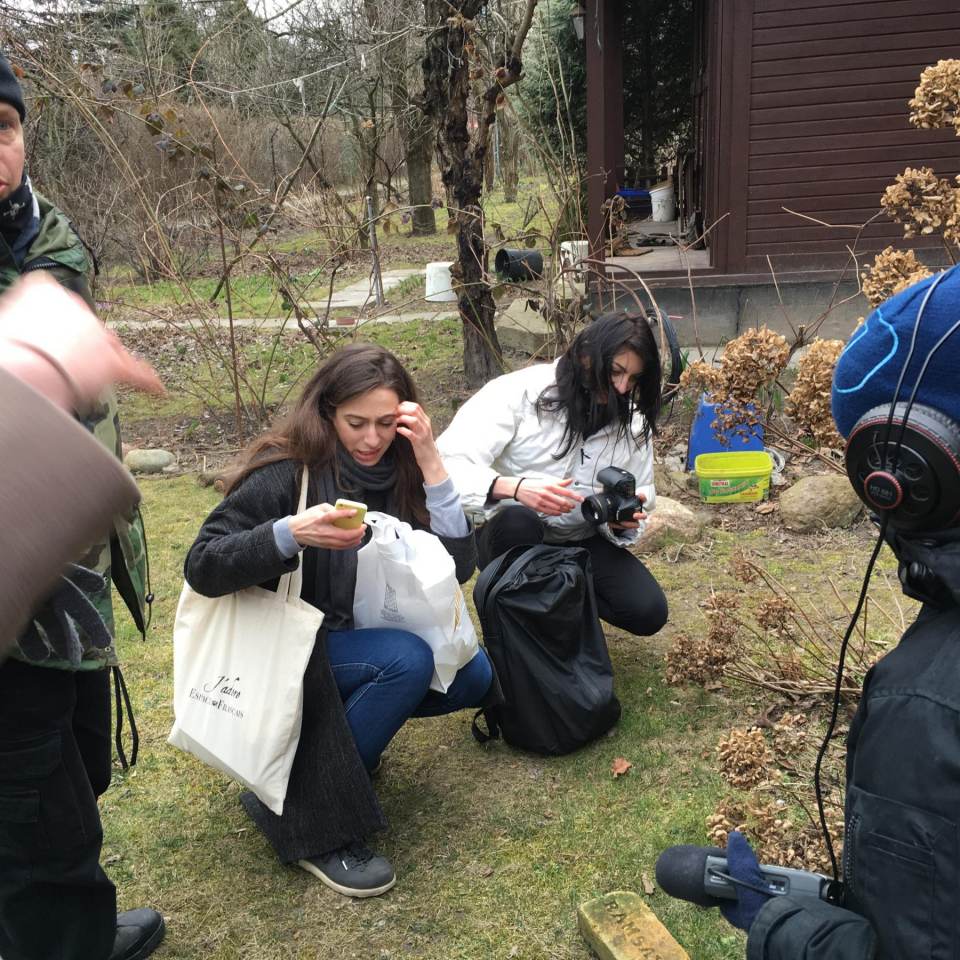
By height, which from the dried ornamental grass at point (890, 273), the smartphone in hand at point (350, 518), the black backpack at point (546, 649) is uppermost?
the dried ornamental grass at point (890, 273)

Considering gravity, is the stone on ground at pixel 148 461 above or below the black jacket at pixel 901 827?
below

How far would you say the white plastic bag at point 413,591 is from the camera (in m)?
2.83

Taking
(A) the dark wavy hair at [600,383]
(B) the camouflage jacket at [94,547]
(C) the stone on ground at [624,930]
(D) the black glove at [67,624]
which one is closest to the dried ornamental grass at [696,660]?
(A) the dark wavy hair at [600,383]

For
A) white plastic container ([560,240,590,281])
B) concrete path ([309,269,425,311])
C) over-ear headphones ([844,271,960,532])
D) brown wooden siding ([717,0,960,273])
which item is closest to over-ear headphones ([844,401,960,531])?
over-ear headphones ([844,271,960,532])

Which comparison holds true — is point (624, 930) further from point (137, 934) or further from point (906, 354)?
point (906, 354)

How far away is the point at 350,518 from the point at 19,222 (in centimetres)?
100

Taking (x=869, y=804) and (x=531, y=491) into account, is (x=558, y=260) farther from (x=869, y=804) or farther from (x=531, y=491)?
(x=869, y=804)

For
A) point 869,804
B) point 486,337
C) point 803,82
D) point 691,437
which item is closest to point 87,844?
point 869,804

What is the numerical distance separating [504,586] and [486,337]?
15.3 ft

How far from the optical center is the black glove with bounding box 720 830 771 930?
1.49 m

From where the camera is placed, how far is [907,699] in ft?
4.17

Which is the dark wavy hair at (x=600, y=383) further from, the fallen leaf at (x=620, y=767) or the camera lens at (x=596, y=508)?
the fallen leaf at (x=620, y=767)

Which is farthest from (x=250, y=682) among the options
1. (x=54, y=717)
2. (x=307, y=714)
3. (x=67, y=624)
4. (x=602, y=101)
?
(x=602, y=101)

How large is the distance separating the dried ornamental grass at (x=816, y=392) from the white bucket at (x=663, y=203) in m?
10.8
